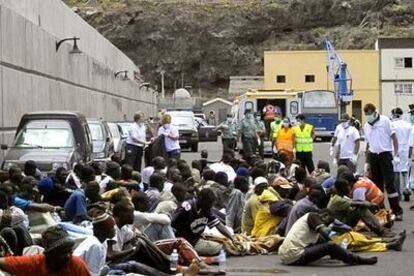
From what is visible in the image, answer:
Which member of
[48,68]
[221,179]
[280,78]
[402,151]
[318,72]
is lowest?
[221,179]

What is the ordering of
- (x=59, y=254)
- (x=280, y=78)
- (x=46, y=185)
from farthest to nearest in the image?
1. (x=280, y=78)
2. (x=46, y=185)
3. (x=59, y=254)

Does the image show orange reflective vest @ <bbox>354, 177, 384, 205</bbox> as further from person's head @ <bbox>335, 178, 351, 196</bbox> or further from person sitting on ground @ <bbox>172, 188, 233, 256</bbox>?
person sitting on ground @ <bbox>172, 188, 233, 256</bbox>

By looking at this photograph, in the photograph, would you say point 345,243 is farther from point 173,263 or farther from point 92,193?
point 92,193

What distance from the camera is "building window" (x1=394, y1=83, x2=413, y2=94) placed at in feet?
273

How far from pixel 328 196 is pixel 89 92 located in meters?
25.1

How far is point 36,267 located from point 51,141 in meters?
12.9

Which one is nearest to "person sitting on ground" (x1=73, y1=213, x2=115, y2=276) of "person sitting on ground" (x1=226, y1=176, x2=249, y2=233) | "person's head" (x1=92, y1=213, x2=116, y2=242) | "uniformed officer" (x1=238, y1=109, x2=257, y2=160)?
"person's head" (x1=92, y1=213, x2=116, y2=242)

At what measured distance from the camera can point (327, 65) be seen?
8550cm

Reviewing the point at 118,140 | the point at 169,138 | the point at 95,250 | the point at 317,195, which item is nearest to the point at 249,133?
the point at 118,140

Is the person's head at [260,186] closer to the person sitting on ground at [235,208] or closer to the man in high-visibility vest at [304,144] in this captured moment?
the person sitting on ground at [235,208]

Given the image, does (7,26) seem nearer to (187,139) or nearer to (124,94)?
(187,139)

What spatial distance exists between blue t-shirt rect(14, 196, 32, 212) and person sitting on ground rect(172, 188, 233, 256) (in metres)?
1.95

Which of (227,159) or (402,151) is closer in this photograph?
(227,159)

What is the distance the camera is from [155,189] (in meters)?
14.6
